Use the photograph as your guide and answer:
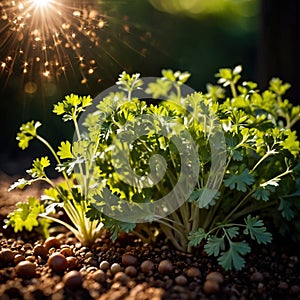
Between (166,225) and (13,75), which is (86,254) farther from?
(13,75)

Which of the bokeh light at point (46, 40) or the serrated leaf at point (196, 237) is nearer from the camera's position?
the serrated leaf at point (196, 237)

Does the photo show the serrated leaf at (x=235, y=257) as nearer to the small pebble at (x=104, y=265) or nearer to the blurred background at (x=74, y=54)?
the small pebble at (x=104, y=265)

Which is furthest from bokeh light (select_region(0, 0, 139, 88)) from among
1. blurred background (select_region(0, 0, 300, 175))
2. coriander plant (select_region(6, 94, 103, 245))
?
coriander plant (select_region(6, 94, 103, 245))

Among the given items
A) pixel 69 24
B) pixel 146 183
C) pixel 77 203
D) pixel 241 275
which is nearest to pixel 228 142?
pixel 146 183

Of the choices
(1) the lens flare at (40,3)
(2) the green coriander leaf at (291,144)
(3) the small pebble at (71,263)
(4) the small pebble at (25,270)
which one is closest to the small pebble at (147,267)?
(3) the small pebble at (71,263)

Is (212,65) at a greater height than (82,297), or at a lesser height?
greater

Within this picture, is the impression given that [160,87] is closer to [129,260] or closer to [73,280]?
[129,260]

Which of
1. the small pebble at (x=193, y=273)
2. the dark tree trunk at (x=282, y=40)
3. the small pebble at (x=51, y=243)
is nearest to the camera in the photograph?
the small pebble at (x=193, y=273)

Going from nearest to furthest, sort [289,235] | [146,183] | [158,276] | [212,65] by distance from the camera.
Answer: [158,276], [146,183], [289,235], [212,65]
